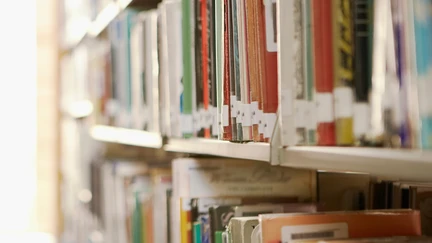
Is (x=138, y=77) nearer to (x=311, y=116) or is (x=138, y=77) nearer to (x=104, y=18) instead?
(x=104, y=18)

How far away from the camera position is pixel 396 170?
1.90ft

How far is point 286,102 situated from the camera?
2.40 ft

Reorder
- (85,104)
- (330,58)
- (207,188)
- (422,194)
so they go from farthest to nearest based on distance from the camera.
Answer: (85,104) < (207,188) < (422,194) < (330,58)

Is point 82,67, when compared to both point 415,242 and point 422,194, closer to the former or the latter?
point 422,194

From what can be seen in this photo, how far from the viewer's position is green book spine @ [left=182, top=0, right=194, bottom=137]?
126cm

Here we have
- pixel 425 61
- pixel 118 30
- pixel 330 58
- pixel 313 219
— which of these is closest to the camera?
pixel 425 61

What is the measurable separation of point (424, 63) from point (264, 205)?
1.90 ft

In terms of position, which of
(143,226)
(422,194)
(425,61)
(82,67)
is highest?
(82,67)

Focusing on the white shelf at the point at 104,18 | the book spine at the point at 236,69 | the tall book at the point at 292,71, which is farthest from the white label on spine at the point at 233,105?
the white shelf at the point at 104,18

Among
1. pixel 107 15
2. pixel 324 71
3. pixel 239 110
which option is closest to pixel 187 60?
pixel 239 110

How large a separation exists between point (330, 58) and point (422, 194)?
0.34m

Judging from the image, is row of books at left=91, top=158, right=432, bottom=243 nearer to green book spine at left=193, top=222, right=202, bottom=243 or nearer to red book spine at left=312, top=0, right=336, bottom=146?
green book spine at left=193, top=222, right=202, bottom=243

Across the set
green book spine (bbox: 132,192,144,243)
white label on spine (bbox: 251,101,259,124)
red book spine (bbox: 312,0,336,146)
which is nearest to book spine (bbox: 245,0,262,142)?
white label on spine (bbox: 251,101,259,124)

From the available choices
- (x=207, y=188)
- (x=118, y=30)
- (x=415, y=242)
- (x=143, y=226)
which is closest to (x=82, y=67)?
(x=118, y=30)
